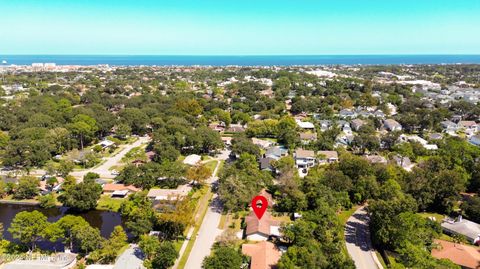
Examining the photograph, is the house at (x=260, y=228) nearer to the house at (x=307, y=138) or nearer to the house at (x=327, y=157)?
A: the house at (x=327, y=157)

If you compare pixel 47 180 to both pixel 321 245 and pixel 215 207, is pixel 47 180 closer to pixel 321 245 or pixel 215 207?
pixel 215 207

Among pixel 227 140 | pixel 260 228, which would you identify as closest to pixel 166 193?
pixel 260 228

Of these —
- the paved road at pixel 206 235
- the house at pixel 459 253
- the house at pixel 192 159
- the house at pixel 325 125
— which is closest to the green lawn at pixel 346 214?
the house at pixel 459 253

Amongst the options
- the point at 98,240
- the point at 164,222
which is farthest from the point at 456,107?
the point at 98,240

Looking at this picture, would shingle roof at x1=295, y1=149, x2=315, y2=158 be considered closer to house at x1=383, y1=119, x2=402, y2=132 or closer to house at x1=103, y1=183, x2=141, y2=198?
house at x1=103, y1=183, x2=141, y2=198

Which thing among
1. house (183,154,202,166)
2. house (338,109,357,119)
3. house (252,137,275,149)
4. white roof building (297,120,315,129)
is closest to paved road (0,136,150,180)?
house (183,154,202,166)
